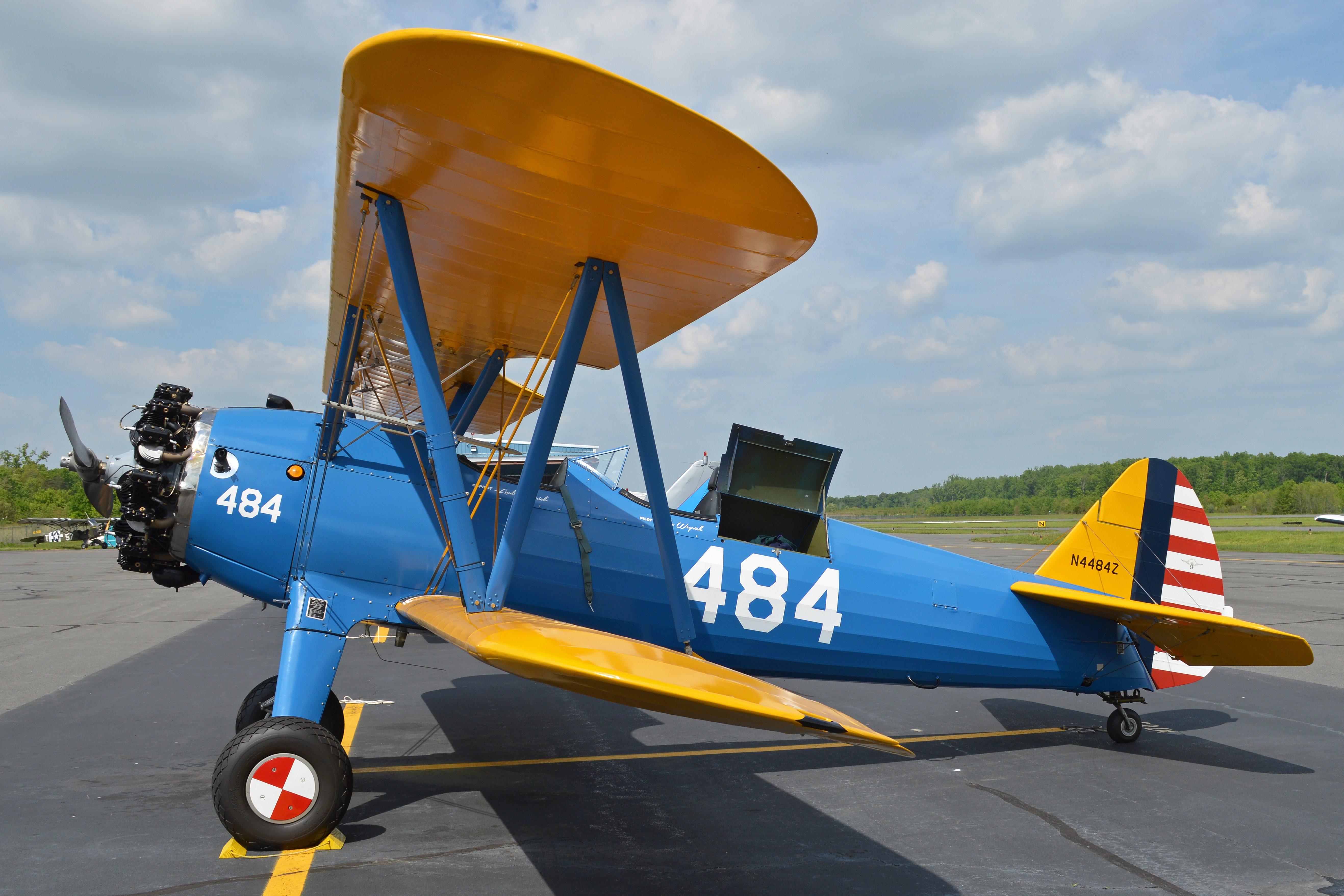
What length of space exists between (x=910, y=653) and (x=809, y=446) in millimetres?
1580

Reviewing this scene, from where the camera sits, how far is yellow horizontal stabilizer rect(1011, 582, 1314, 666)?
502 centimetres

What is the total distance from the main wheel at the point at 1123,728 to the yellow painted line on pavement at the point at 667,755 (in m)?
0.50

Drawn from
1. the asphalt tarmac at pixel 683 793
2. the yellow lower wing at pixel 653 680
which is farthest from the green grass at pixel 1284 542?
the yellow lower wing at pixel 653 680

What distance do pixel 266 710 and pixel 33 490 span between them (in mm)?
69253

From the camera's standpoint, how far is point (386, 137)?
357 cm

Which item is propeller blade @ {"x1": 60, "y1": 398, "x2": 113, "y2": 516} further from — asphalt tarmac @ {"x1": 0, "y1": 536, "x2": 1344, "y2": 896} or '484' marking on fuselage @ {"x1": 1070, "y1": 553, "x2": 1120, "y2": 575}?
'484' marking on fuselage @ {"x1": 1070, "y1": 553, "x2": 1120, "y2": 575}

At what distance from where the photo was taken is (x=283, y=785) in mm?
3672

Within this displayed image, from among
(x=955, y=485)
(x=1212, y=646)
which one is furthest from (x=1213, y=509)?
(x=1212, y=646)

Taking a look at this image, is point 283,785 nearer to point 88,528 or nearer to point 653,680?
point 653,680

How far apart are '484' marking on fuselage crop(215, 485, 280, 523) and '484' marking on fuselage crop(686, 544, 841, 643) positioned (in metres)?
2.46

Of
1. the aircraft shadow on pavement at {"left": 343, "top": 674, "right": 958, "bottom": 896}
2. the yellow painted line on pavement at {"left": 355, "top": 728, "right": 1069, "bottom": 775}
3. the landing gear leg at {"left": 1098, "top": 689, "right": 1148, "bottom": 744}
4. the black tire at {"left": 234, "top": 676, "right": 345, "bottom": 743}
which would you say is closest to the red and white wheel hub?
the aircraft shadow on pavement at {"left": 343, "top": 674, "right": 958, "bottom": 896}

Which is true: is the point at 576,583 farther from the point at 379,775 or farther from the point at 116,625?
the point at 116,625

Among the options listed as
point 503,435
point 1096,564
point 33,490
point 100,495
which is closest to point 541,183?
point 503,435

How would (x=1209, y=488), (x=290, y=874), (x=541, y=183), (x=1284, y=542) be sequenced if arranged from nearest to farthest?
(x=290, y=874), (x=541, y=183), (x=1284, y=542), (x=1209, y=488)
